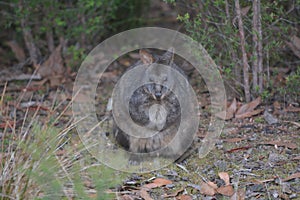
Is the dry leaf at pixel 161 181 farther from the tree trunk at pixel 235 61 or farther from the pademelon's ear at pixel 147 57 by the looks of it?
the tree trunk at pixel 235 61

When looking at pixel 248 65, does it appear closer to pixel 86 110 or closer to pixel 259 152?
pixel 259 152

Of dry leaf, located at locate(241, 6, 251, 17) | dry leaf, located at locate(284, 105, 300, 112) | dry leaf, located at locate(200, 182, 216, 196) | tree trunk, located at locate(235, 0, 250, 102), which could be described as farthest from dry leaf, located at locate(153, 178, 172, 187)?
dry leaf, located at locate(241, 6, 251, 17)

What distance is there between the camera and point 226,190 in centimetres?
423

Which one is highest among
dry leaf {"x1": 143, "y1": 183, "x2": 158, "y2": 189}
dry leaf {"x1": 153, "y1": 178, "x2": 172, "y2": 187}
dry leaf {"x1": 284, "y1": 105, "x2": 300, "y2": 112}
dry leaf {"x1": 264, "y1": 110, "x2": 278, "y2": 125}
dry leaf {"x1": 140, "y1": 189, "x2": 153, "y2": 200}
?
dry leaf {"x1": 284, "y1": 105, "x2": 300, "y2": 112}

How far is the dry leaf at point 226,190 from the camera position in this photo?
13.8 feet

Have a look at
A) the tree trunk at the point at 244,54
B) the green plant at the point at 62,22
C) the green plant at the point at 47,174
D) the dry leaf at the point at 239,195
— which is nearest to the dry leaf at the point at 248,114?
the tree trunk at the point at 244,54

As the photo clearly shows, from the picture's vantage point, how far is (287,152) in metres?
4.82

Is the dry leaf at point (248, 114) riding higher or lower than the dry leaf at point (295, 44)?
lower

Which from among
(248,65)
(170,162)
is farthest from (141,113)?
(248,65)

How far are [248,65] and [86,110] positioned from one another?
1.79 metres

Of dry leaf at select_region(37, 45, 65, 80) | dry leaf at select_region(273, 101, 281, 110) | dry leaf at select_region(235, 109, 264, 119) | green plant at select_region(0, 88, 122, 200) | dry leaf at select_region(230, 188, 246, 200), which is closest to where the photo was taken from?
green plant at select_region(0, 88, 122, 200)

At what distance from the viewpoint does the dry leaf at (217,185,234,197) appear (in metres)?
4.20

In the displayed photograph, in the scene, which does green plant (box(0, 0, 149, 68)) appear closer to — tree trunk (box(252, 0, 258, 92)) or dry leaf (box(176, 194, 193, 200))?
tree trunk (box(252, 0, 258, 92))

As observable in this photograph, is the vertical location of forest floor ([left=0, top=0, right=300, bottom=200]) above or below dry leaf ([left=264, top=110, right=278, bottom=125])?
below
